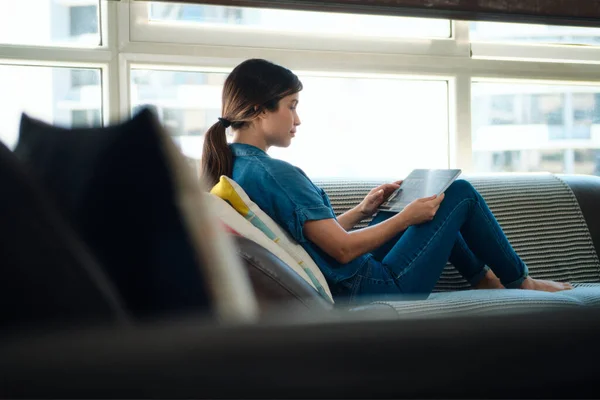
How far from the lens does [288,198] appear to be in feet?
5.99

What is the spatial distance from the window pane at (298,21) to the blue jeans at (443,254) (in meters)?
0.86

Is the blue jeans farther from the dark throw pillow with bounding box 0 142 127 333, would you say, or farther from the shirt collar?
the dark throw pillow with bounding box 0 142 127 333

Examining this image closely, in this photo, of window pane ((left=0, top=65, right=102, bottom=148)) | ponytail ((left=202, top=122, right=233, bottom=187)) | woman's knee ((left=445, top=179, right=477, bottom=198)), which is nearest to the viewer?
ponytail ((left=202, top=122, right=233, bottom=187))

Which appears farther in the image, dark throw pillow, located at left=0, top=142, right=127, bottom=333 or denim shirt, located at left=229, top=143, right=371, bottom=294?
denim shirt, located at left=229, top=143, right=371, bottom=294

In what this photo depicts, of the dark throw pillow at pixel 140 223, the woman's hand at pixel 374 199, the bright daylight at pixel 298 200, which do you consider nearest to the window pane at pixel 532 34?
the bright daylight at pixel 298 200

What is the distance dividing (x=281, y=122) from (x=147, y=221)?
1.47m

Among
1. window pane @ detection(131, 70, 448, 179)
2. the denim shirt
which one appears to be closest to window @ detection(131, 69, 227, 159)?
window pane @ detection(131, 70, 448, 179)

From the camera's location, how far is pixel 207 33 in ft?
8.32

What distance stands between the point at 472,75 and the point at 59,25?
1.48m

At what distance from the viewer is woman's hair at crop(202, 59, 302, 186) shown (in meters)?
1.96

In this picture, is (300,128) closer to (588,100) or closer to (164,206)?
(588,100)

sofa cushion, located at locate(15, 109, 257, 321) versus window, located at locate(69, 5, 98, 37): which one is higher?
window, located at locate(69, 5, 98, 37)

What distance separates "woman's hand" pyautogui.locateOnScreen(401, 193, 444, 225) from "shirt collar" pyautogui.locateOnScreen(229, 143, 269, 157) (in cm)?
40

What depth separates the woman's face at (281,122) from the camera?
2.01 m
